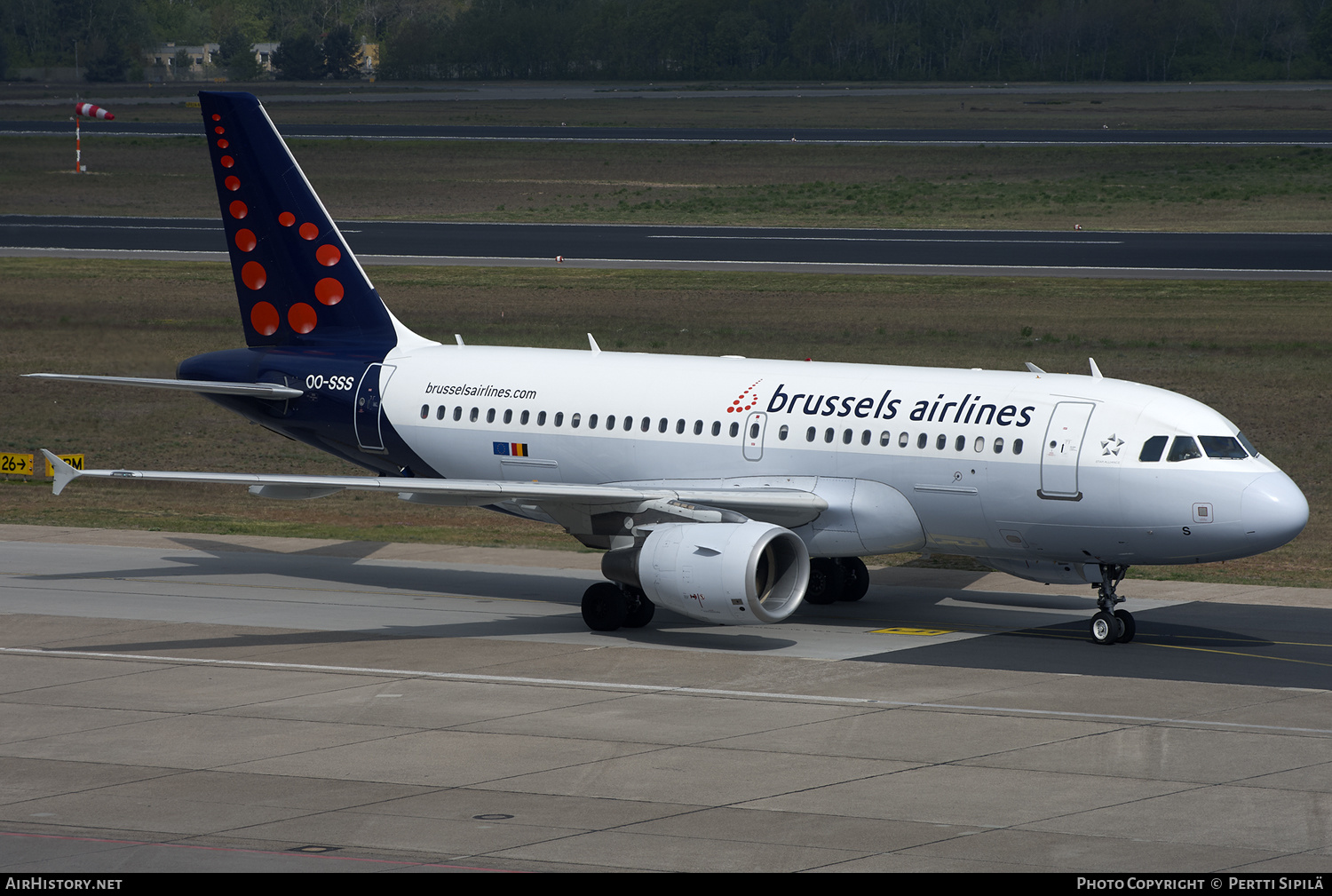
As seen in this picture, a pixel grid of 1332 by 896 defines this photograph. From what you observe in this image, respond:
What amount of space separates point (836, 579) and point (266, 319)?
11925 millimetres

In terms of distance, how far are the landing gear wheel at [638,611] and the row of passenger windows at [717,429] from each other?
9.56 feet

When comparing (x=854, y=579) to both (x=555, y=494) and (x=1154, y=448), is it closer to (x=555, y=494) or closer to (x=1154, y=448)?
(x=555, y=494)

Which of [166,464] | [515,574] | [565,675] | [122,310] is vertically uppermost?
[122,310]

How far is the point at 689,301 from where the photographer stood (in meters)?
61.8

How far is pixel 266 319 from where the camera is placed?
109ft

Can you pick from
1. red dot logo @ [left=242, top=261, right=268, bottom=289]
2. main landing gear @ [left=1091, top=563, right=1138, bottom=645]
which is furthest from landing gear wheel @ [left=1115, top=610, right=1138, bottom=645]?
red dot logo @ [left=242, top=261, right=268, bottom=289]

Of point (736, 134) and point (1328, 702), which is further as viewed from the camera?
point (736, 134)

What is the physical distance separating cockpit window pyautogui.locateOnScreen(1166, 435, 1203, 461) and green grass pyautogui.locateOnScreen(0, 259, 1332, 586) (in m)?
7.71

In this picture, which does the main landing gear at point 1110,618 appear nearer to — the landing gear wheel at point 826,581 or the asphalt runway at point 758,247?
the landing gear wheel at point 826,581

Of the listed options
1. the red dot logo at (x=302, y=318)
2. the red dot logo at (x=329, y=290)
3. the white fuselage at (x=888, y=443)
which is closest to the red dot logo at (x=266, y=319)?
the red dot logo at (x=302, y=318)

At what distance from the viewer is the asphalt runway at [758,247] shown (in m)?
68.2

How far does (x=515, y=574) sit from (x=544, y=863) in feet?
56.2

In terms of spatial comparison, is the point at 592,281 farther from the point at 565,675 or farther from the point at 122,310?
the point at 565,675

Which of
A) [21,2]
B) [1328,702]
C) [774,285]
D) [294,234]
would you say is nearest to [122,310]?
[774,285]
